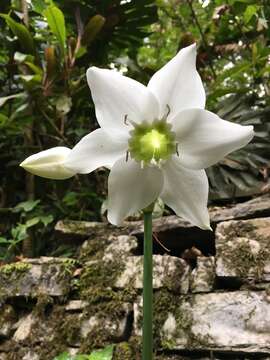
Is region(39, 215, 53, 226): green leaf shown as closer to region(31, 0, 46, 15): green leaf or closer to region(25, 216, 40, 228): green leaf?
region(25, 216, 40, 228): green leaf

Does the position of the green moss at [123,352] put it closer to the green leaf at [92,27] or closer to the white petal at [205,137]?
the white petal at [205,137]

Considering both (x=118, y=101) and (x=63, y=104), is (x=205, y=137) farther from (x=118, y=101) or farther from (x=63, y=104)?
(x=63, y=104)

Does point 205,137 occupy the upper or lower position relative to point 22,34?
lower

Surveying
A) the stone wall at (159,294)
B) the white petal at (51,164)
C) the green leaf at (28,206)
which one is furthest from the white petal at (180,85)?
the green leaf at (28,206)

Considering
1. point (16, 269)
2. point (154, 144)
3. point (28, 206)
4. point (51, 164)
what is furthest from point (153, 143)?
point (28, 206)

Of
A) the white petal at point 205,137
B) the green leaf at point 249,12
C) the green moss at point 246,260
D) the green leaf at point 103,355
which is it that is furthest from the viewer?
the green leaf at point 249,12
